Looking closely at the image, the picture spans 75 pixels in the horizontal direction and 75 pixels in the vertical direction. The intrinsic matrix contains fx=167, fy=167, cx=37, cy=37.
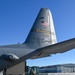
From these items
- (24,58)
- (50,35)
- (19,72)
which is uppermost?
(50,35)

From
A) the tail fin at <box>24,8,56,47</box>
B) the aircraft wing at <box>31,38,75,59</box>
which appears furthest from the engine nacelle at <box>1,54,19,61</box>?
the tail fin at <box>24,8,56,47</box>

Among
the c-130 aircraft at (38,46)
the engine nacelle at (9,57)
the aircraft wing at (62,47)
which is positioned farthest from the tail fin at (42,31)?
the aircraft wing at (62,47)

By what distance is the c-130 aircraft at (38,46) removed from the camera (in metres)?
11.9

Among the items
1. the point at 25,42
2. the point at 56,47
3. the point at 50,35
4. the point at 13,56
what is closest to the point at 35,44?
the point at 25,42

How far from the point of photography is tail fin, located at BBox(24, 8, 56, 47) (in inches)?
650

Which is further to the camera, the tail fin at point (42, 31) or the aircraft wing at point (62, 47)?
the tail fin at point (42, 31)

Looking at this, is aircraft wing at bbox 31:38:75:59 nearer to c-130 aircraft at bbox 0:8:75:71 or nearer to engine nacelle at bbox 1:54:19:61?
c-130 aircraft at bbox 0:8:75:71

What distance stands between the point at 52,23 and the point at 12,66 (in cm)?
750

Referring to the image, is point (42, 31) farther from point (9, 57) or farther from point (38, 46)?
point (9, 57)

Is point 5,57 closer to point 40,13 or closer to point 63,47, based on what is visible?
point 63,47

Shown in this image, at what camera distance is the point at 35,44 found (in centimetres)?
1600

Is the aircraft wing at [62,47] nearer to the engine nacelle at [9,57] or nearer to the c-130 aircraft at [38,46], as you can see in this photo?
the c-130 aircraft at [38,46]

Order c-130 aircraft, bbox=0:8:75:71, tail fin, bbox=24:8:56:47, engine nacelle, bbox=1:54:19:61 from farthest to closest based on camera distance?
tail fin, bbox=24:8:56:47 → engine nacelle, bbox=1:54:19:61 → c-130 aircraft, bbox=0:8:75:71

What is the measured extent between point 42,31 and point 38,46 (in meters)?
1.88
